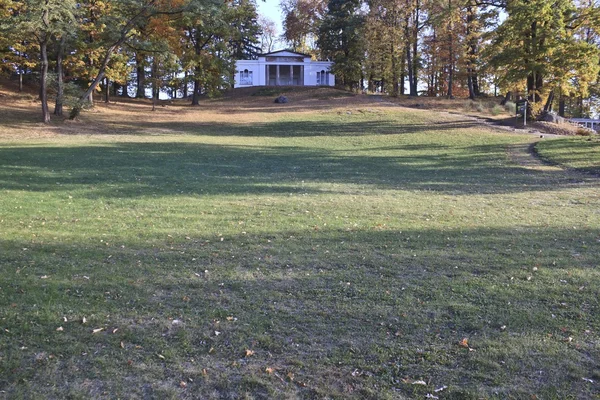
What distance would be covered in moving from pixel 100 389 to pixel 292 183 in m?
10.9

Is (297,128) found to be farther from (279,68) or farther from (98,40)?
(279,68)

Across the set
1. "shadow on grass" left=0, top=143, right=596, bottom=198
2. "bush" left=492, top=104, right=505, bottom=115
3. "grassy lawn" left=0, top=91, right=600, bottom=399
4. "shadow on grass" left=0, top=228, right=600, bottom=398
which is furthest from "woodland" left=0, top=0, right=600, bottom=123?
"shadow on grass" left=0, top=228, right=600, bottom=398

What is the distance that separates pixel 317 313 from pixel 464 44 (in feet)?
135

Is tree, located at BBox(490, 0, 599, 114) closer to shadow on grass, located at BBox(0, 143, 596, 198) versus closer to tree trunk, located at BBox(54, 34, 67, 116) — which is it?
shadow on grass, located at BBox(0, 143, 596, 198)

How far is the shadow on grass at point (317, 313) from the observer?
3680 millimetres

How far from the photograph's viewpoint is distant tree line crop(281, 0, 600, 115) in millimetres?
26797

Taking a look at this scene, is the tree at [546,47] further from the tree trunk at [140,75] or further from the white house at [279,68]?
the white house at [279,68]

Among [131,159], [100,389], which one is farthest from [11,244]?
[131,159]

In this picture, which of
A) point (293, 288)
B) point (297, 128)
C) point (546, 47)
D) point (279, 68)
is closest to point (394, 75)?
point (279, 68)

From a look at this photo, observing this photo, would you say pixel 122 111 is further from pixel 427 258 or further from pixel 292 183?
pixel 427 258

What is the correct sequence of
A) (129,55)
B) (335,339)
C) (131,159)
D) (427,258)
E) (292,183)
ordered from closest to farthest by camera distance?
1. (335,339)
2. (427,258)
3. (292,183)
4. (131,159)
5. (129,55)

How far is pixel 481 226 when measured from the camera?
8828 mm

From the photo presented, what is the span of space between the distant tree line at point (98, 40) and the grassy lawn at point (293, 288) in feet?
47.2

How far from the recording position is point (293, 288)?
542 cm
